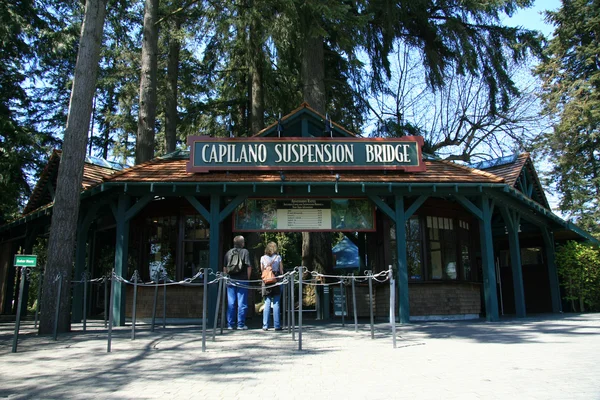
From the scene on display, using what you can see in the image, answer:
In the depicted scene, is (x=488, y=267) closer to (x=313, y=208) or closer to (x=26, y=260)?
(x=313, y=208)

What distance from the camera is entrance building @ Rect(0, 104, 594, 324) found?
11.7m

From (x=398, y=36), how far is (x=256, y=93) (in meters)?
5.59

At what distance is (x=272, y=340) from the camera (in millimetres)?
8641

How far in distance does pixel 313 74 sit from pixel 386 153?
568cm

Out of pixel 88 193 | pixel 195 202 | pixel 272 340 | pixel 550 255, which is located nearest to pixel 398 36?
pixel 550 255

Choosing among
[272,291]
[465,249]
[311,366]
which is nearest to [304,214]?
[272,291]

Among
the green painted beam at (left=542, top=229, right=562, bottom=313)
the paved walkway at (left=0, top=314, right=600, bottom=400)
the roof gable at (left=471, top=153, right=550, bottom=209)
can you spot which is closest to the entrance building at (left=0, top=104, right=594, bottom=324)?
the roof gable at (left=471, top=153, right=550, bottom=209)

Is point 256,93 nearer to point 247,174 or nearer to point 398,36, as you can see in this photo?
point 398,36

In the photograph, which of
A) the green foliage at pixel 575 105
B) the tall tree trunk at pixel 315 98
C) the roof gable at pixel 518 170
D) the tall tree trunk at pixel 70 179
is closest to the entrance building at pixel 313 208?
the tall tree trunk at pixel 70 179

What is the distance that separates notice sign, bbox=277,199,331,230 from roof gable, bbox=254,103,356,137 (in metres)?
2.02

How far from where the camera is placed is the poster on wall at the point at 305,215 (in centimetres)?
1241

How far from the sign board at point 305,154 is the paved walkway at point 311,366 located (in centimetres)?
438

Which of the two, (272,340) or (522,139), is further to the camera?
(522,139)

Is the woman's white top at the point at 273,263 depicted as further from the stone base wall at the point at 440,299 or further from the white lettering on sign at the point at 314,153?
the stone base wall at the point at 440,299
